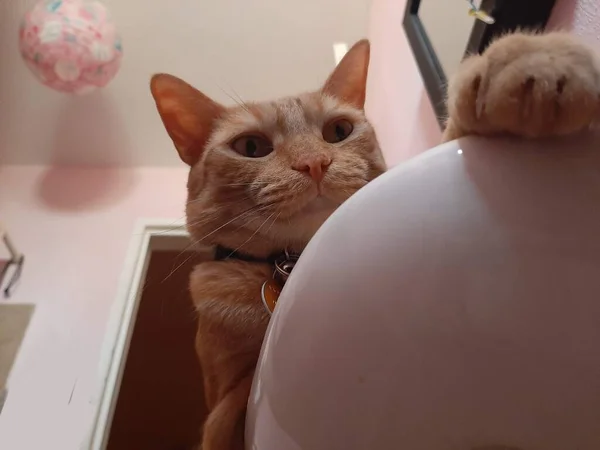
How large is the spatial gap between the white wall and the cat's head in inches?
35.6

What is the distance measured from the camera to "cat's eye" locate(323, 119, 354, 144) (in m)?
0.82

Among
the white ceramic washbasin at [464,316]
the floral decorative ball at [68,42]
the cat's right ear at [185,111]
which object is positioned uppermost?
the floral decorative ball at [68,42]

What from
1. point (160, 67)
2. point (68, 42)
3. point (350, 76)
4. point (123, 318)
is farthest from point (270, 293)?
point (160, 67)

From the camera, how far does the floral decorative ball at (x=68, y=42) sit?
55.2 inches

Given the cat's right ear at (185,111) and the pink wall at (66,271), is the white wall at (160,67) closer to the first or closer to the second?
the pink wall at (66,271)

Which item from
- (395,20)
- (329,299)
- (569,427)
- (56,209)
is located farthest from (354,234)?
(56,209)

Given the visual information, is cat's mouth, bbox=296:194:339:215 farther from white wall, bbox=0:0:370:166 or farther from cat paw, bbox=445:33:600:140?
white wall, bbox=0:0:370:166

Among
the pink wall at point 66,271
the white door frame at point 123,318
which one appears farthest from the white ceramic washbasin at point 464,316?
the pink wall at point 66,271

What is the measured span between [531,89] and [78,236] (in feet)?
4.95

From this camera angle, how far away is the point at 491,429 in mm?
308

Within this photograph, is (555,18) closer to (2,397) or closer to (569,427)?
(569,427)

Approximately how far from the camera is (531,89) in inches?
13.3

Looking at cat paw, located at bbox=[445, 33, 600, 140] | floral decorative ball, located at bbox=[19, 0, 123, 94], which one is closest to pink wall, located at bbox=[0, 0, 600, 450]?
floral decorative ball, located at bbox=[19, 0, 123, 94]

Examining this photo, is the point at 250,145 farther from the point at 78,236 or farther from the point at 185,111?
the point at 78,236
